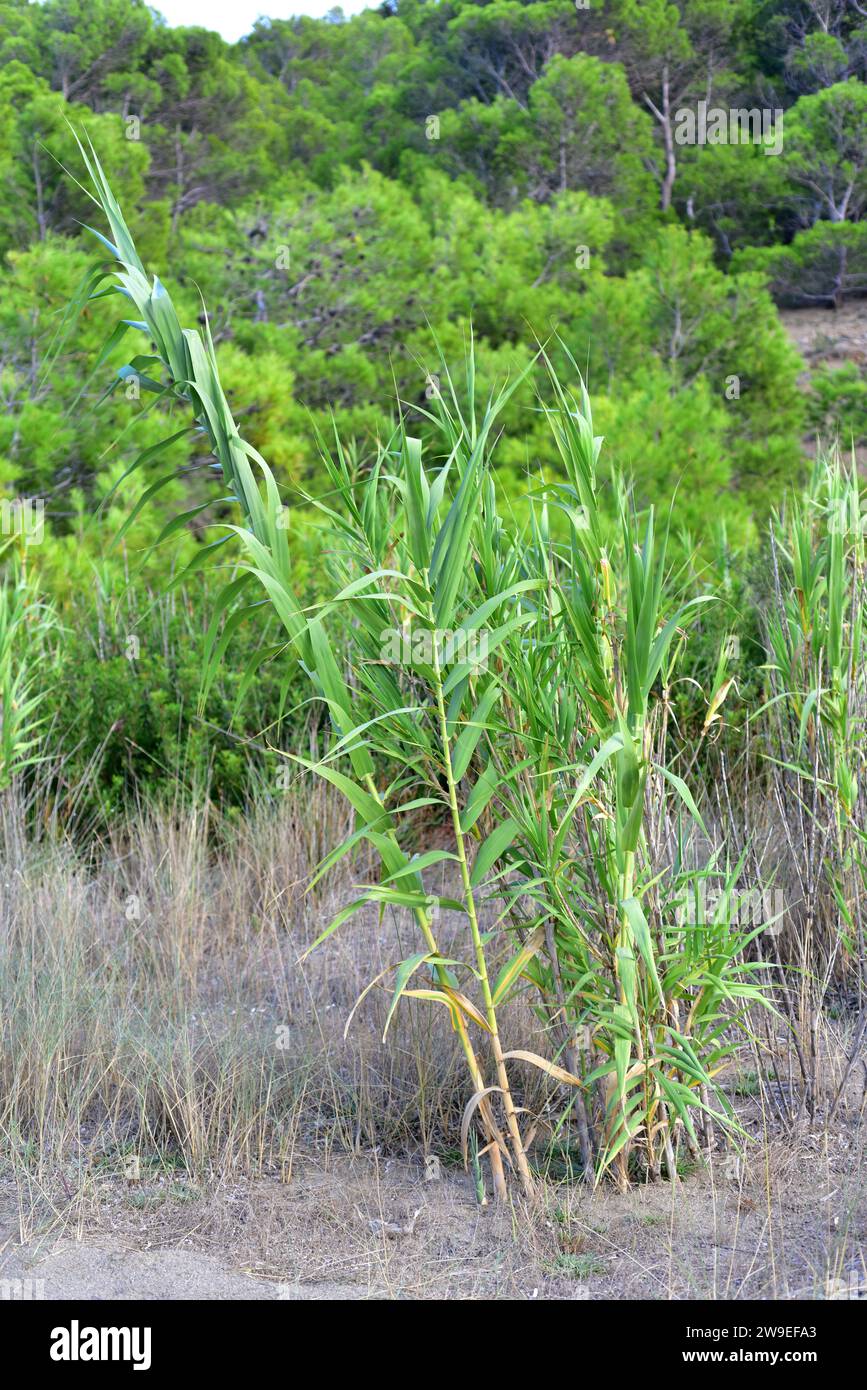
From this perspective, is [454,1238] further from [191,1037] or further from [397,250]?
[397,250]

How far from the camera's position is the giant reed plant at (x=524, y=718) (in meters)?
1.94

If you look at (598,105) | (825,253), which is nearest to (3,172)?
(598,105)

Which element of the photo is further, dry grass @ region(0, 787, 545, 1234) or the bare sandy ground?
dry grass @ region(0, 787, 545, 1234)

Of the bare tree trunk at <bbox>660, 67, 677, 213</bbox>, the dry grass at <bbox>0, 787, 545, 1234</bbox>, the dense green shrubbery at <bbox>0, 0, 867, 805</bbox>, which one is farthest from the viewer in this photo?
the bare tree trunk at <bbox>660, 67, 677, 213</bbox>

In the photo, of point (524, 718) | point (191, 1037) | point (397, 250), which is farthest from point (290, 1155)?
point (397, 250)

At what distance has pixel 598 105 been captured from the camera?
14.8 metres

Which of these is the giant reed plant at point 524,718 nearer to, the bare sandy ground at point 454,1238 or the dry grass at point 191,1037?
the bare sandy ground at point 454,1238

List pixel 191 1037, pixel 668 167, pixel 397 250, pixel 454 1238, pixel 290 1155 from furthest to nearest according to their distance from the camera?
pixel 668 167 < pixel 397 250 < pixel 191 1037 < pixel 290 1155 < pixel 454 1238

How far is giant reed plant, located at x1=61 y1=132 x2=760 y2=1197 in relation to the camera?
6.35 feet

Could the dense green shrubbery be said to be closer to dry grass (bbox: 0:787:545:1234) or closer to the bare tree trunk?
the bare tree trunk

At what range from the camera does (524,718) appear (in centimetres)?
221

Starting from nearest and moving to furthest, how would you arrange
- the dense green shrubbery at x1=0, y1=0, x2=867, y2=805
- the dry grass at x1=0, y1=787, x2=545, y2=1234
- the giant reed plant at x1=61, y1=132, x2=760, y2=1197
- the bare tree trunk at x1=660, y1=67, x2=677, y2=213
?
the giant reed plant at x1=61, y1=132, x2=760, y2=1197, the dry grass at x1=0, y1=787, x2=545, y2=1234, the dense green shrubbery at x1=0, y1=0, x2=867, y2=805, the bare tree trunk at x1=660, y1=67, x2=677, y2=213

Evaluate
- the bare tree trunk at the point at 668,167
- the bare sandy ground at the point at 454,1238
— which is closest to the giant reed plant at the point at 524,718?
the bare sandy ground at the point at 454,1238

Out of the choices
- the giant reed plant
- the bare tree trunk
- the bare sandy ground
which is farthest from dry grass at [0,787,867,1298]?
the bare tree trunk
